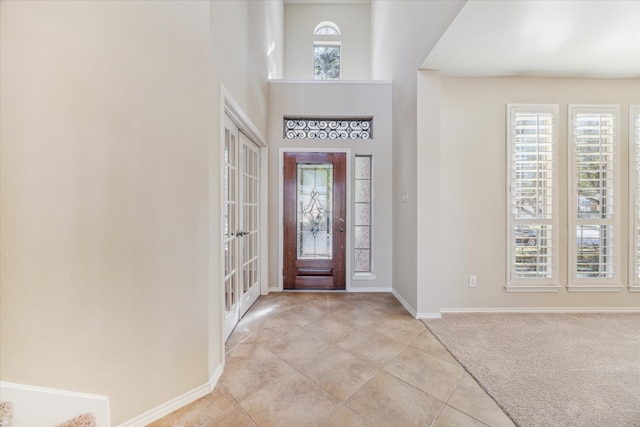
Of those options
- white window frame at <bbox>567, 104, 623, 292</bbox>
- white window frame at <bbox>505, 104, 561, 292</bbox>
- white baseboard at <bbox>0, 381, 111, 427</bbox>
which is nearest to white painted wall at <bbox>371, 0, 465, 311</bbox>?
white window frame at <bbox>505, 104, 561, 292</bbox>

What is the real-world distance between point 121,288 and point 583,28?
3.83 metres

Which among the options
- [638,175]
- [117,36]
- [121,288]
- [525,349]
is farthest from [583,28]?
[121,288]

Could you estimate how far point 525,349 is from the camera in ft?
6.74

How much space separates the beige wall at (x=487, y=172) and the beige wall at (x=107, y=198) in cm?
250

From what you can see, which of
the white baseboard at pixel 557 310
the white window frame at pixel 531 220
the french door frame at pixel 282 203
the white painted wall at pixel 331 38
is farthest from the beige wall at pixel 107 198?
the white painted wall at pixel 331 38

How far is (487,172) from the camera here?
2.75 m

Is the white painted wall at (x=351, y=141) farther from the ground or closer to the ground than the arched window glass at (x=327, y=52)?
closer to the ground

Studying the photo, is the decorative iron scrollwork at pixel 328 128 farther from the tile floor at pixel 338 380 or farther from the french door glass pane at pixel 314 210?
the tile floor at pixel 338 380

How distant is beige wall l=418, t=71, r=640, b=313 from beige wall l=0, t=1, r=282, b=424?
250 cm

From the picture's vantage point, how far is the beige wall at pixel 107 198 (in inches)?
45.2

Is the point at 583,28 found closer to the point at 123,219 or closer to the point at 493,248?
the point at 493,248

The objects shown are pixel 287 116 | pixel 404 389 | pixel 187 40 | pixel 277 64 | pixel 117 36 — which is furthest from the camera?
pixel 277 64

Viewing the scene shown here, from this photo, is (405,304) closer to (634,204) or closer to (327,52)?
(634,204)

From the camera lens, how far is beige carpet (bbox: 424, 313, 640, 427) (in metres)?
1.43
